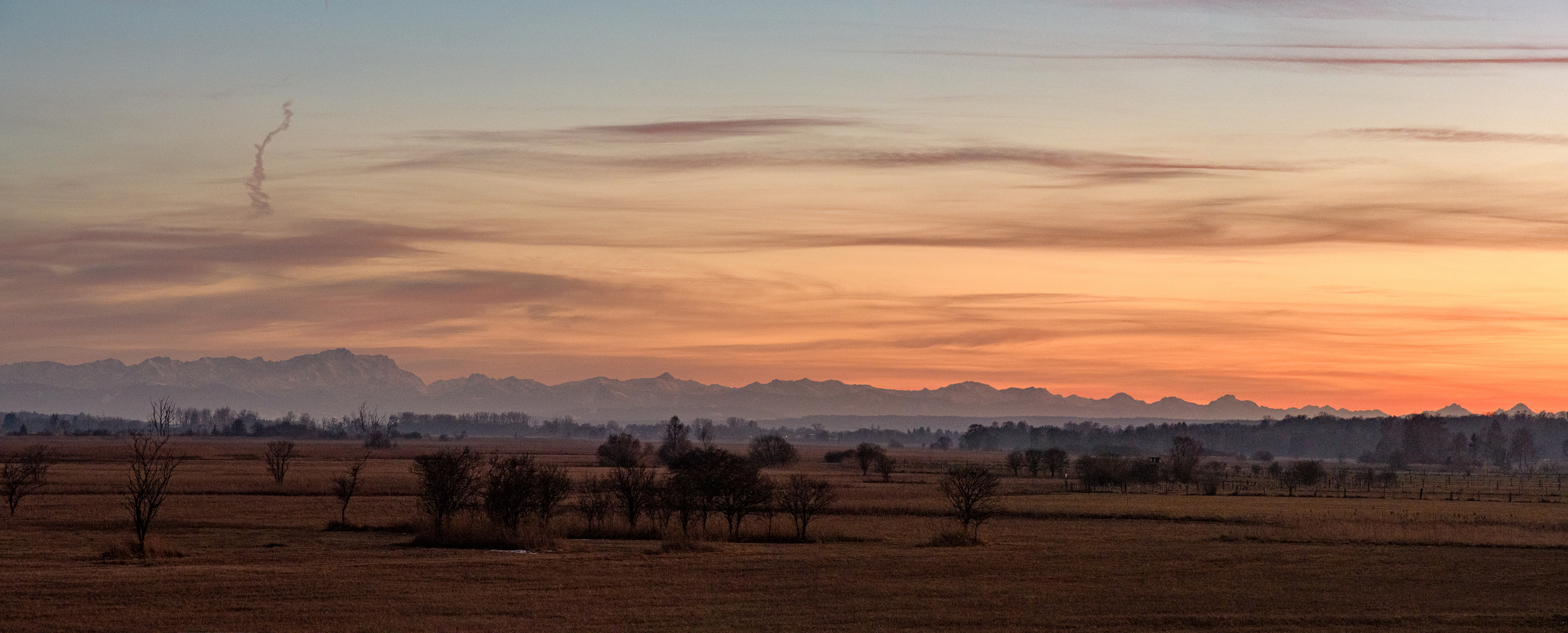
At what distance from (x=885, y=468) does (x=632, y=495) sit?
67097 mm

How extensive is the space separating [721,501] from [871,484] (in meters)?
48.4

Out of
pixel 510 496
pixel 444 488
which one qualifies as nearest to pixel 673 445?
pixel 510 496

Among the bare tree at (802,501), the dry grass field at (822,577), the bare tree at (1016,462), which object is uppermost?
the bare tree at (1016,462)

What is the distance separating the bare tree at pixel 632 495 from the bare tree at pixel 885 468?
5519cm

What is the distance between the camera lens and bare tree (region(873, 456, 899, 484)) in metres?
116

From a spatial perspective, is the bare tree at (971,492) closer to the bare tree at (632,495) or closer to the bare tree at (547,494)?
the bare tree at (632,495)

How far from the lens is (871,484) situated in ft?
347

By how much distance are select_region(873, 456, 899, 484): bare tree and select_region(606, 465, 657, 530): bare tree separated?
5519 centimetres

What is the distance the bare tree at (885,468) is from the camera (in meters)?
116

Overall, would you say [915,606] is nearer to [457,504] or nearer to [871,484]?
[457,504]

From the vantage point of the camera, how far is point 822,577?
117ft

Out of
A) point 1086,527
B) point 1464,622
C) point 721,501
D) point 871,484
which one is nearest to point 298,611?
point 1464,622

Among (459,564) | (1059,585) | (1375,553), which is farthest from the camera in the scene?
(1375,553)

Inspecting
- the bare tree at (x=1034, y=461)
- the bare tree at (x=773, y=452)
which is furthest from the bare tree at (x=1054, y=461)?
the bare tree at (x=773, y=452)
